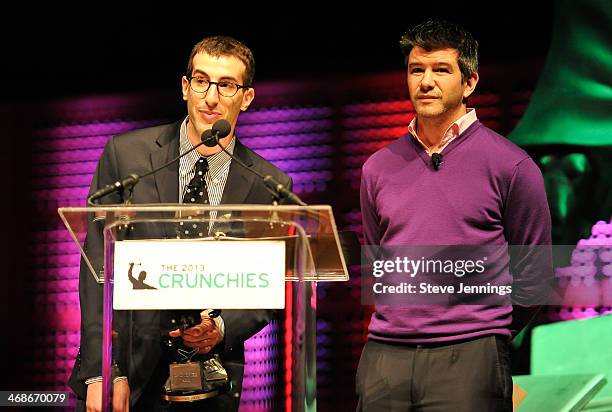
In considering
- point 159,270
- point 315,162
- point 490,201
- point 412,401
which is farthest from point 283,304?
point 315,162

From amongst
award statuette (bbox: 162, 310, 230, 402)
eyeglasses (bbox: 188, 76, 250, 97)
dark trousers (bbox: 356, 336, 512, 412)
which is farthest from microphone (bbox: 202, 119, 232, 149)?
dark trousers (bbox: 356, 336, 512, 412)

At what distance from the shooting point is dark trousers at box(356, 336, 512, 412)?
9.43ft

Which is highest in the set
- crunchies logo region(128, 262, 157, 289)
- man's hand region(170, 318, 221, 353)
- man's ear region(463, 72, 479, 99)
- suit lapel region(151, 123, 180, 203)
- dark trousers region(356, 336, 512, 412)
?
man's ear region(463, 72, 479, 99)

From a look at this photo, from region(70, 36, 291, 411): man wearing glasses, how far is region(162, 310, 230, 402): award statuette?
0.7 inches

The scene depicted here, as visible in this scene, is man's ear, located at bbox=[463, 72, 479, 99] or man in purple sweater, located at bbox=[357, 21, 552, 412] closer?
man in purple sweater, located at bbox=[357, 21, 552, 412]

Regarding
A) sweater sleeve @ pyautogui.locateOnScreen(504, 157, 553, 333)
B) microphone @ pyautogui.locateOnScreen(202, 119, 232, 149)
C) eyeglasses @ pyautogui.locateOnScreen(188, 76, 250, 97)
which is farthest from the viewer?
eyeglasses @ pyautogui.locateOnScreen(188, 76, 250, 97)

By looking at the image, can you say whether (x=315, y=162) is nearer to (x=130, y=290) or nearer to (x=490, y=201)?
(x=490, y=201)

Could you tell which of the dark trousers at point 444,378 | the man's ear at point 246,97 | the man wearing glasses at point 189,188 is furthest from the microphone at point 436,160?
the man's ear at point 246,97

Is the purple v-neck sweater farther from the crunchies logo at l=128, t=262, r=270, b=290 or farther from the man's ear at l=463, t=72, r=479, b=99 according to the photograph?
the crunchies logo at l=128, t=262, r=270, b=290

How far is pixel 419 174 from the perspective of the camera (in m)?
3.16

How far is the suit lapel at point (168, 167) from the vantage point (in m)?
2.93

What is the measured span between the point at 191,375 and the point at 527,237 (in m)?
1.26

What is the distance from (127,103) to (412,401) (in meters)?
2.59

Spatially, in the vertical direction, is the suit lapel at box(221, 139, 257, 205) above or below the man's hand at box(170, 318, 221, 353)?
above
